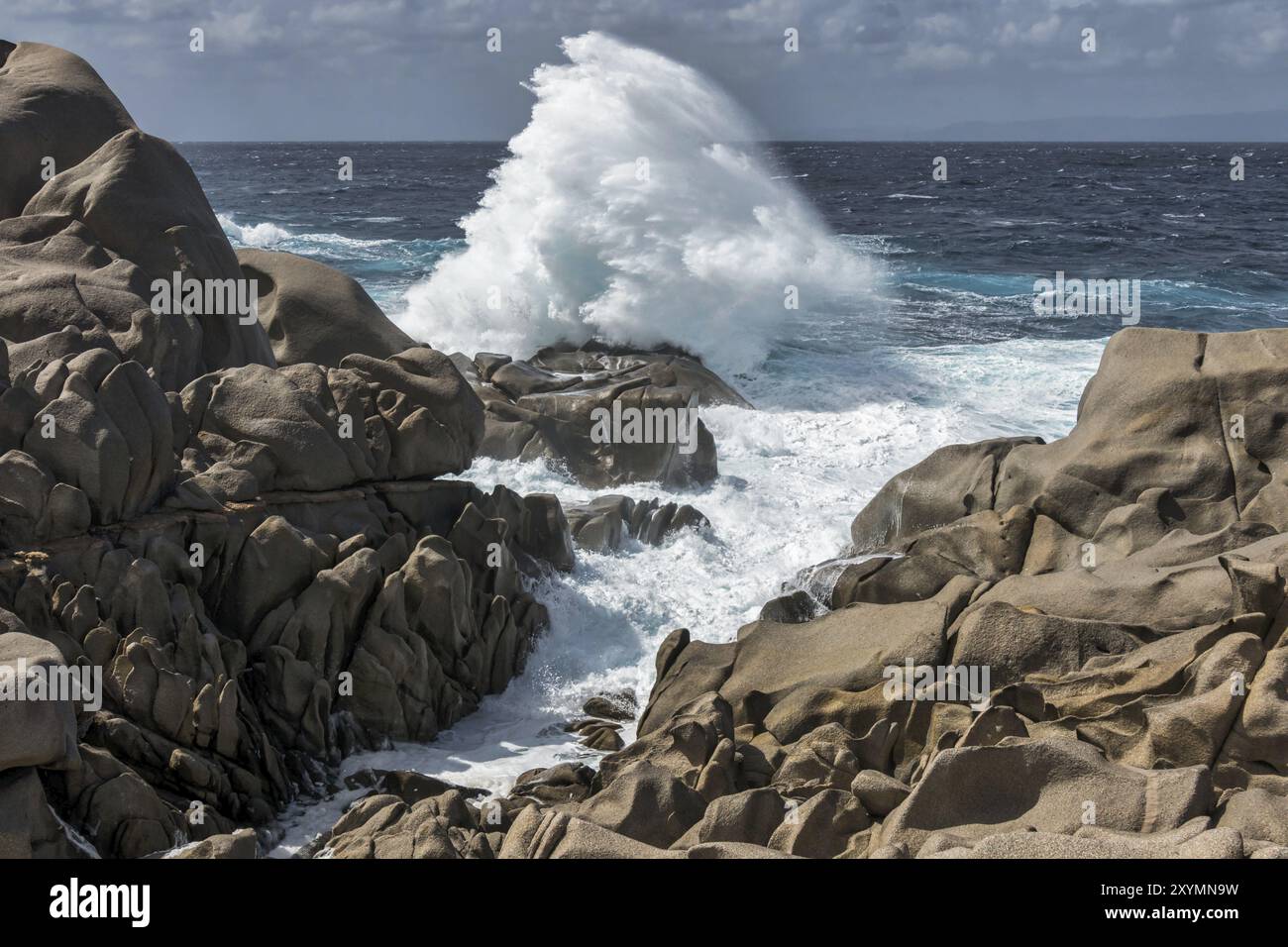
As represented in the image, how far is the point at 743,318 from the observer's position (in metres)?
28.8

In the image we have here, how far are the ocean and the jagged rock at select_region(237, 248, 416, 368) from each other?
94.8 inches

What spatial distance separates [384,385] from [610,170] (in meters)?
16.9

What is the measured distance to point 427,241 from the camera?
1836 inches

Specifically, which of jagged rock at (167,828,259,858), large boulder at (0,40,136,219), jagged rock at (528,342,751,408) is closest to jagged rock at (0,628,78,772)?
jagged rock at (167,828,259,858)

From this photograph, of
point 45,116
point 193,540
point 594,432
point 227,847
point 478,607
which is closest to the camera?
point 227,847

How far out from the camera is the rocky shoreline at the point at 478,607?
8.59 m

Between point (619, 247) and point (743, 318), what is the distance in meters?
3.11

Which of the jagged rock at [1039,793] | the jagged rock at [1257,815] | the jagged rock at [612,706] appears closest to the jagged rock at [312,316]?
the jagged rock at [612,706]

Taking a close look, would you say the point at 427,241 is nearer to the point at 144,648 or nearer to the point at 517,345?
the point at 517,345

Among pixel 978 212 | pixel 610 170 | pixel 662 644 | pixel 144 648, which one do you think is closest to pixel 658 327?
pixel 610 170

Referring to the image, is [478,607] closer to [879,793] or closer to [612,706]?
[612,706]

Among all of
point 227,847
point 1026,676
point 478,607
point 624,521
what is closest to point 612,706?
point 478,607

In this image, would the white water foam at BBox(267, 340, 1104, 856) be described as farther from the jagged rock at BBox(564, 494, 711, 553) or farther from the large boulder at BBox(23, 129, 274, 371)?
the large boulder at BBox(23, 129, 274, 371)

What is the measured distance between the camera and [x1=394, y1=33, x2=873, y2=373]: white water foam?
27.0 m
